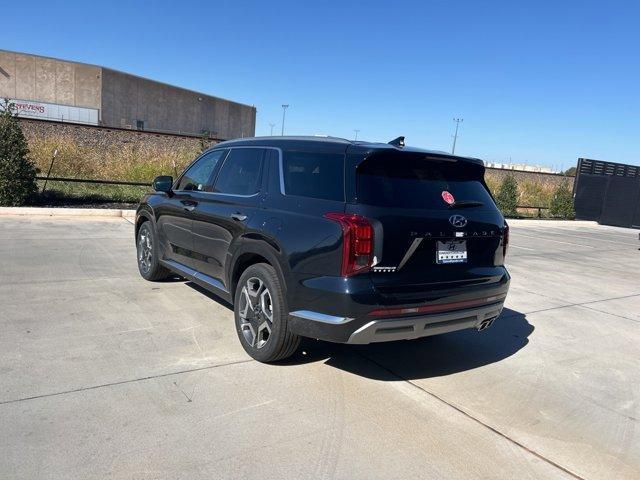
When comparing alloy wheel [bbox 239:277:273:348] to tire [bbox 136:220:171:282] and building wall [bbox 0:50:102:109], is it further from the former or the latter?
building wall [bbox 0:50:102:109]

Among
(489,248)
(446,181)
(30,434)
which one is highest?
(446,181)

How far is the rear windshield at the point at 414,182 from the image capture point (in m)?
3.80

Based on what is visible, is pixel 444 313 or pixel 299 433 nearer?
pixel 299 433

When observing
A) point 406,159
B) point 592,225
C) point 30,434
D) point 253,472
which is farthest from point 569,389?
point 592,225

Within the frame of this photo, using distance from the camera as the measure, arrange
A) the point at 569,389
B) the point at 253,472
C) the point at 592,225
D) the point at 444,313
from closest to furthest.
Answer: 1. the point at 253,472
2. the point at 444,313
3. the point at 569,389
4. the point at 592,225

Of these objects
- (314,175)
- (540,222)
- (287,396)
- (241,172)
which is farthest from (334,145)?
(540,222)

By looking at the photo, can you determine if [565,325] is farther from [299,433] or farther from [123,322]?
[123,322]

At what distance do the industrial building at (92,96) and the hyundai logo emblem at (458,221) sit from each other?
5449 centimetres

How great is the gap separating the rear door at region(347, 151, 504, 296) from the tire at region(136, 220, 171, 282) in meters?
3.55

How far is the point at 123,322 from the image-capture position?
5121mm

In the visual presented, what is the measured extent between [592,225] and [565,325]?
2073 cm

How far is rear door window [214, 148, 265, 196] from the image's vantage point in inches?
187

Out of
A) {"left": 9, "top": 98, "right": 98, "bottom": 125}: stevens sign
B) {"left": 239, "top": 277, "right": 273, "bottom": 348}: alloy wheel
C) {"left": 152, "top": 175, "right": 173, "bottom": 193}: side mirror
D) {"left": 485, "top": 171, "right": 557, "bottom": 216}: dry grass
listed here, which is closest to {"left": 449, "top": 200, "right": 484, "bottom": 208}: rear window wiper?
{"left": 239, "top": 277, "right": 273, "bottom": 348}: alloy wheel

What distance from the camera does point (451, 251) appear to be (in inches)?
159
